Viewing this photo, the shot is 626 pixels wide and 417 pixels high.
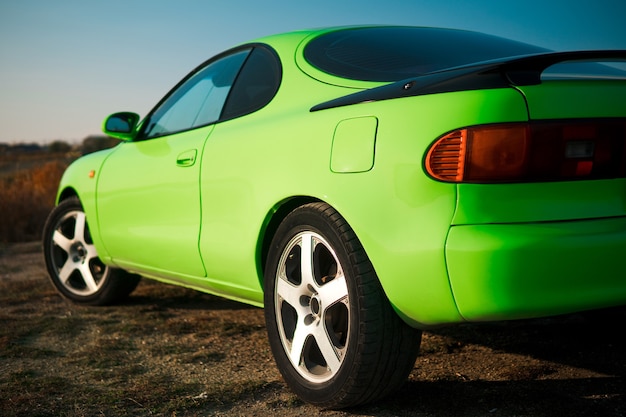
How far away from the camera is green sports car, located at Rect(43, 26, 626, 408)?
2.23m

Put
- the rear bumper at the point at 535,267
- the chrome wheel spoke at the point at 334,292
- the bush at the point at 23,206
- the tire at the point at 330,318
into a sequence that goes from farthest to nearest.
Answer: the bush at the point at 23,206 → the chrome wheel spoke at the point at 334,292 → the tire at the point at 330,318 → the rear bumper at the point at 535,267

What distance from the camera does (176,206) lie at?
147 inches

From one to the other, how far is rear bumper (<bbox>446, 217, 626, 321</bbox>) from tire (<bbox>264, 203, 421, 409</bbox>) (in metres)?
0.37

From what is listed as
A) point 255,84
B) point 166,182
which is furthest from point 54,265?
point 255,84

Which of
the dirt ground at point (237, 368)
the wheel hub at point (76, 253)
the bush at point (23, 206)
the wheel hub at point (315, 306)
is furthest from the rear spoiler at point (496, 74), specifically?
the bush at point (23, 206)

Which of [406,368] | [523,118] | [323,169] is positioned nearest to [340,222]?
[323,169]

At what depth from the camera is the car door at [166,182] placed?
365 centimetres

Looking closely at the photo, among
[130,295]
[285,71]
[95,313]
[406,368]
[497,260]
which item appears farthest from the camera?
[130,295]

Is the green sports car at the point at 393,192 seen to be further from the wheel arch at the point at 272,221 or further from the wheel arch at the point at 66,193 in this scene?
the wheel arch at the point at 66,193

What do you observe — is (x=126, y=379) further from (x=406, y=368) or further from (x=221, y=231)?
(x=406, y=368)

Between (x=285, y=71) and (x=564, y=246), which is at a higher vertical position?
(x=285, y=71)

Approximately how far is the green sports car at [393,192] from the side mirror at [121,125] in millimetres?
875

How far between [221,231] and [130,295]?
235 centimetres

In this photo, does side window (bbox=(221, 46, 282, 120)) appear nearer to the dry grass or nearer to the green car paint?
the green car paint
